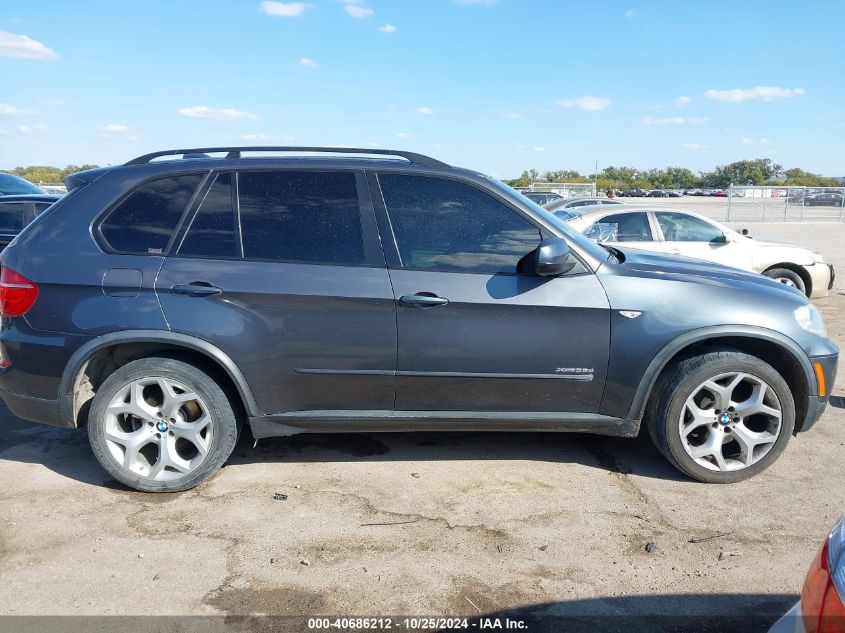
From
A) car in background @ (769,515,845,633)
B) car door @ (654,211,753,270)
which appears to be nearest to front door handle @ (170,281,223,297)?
car in background @ (769,515,845,633)

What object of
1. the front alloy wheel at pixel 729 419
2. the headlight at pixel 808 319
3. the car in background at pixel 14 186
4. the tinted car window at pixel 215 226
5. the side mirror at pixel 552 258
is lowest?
the front alloy wheel at pixel 729 419

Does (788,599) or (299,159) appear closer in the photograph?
(788,599)

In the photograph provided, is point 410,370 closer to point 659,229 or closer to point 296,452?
point 296,452

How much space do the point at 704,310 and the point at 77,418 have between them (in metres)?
3.57

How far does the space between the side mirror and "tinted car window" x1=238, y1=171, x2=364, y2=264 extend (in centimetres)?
97

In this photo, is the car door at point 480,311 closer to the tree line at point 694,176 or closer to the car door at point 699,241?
the car door at point 699,241

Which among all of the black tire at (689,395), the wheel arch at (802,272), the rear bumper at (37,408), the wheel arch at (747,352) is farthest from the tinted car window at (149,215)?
the wheel arch at (802,272)

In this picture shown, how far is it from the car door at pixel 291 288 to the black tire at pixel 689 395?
154 centimetres

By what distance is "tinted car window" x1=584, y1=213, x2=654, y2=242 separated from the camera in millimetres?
8828

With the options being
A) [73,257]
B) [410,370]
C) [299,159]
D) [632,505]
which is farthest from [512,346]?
[73,257]

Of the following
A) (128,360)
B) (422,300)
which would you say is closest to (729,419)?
(422,300)

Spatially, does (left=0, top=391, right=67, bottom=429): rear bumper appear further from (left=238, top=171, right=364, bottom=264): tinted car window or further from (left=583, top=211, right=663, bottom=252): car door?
(left=583, top=211, right=663, bottom=252): car door

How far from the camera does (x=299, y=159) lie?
3.83 meters

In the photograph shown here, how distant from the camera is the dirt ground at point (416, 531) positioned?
108 inches
